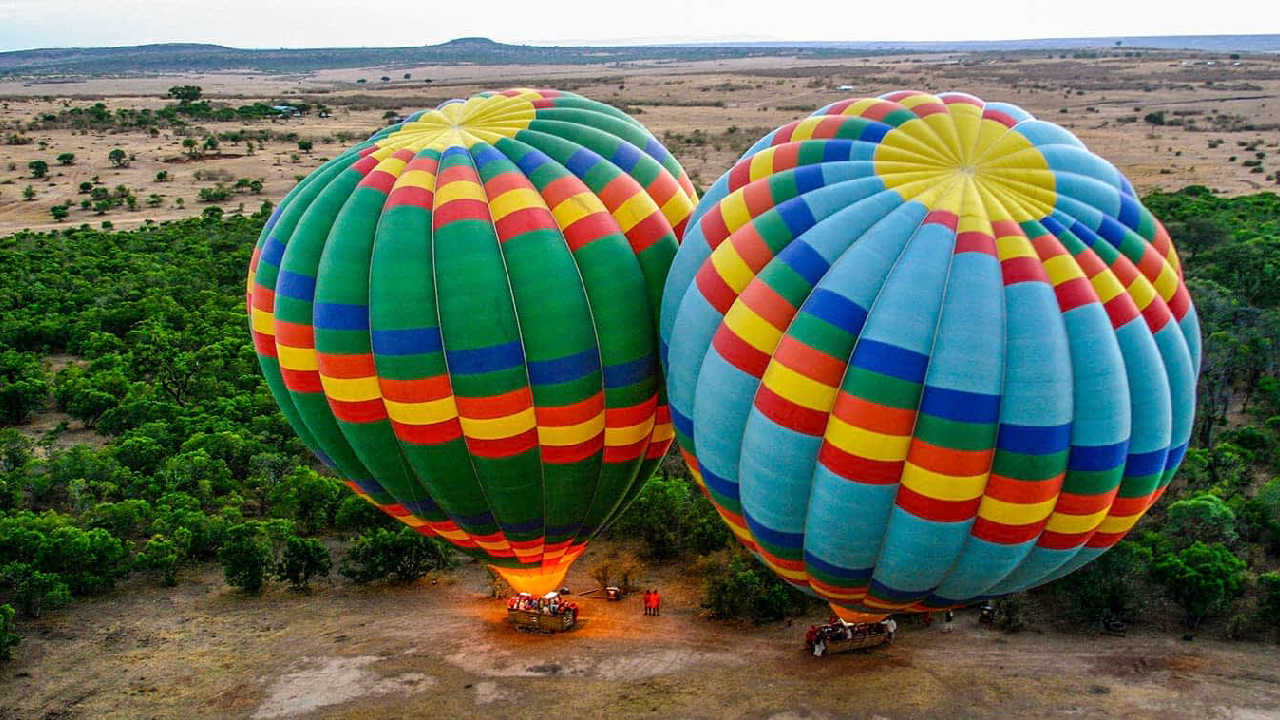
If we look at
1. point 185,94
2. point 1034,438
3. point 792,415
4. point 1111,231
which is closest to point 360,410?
point 792,415

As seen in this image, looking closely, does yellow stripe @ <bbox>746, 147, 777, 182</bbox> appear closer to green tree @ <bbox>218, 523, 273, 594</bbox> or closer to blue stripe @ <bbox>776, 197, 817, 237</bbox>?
blue stripe @ <bbox>776, 197, 817, 237</bbox>

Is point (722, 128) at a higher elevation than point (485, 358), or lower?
higher

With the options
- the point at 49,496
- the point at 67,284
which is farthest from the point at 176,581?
the point at 67,284

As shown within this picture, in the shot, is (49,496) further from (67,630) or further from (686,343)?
(686,343)

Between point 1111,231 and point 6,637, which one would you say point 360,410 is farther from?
point 1111,231

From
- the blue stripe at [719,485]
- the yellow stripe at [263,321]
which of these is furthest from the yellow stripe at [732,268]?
the yellow stripe at [263,321]

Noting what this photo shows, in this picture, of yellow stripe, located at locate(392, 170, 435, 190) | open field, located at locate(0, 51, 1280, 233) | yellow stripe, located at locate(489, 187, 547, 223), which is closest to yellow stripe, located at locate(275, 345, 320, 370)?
yellow stripe, located at locate(392, 170, 435, 190)
